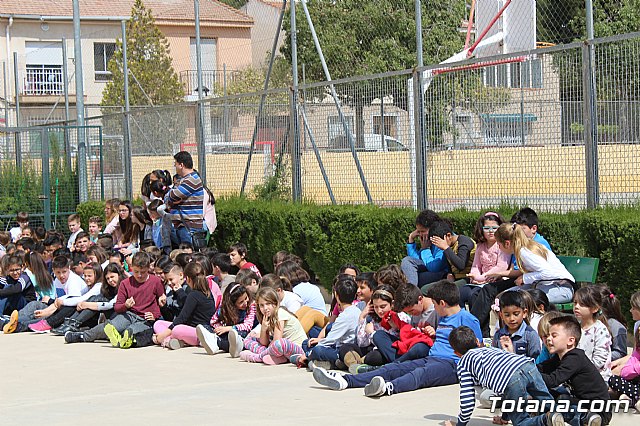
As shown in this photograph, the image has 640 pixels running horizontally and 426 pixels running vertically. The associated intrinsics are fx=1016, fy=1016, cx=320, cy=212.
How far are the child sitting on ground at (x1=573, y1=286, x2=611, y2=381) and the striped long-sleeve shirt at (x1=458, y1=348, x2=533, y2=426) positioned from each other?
1.11 metres

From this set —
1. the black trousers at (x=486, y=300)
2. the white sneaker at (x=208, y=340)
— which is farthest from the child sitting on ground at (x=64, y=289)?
the black trousers at (x=486, y=300)

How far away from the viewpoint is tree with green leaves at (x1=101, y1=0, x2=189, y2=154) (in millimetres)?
17812

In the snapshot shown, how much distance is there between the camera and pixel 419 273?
10.2 meters

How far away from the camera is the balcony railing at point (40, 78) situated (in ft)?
127

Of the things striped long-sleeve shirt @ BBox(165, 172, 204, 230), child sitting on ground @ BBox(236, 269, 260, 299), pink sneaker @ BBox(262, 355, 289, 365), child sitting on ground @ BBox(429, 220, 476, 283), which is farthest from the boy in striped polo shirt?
striped long-sleeve shirt @ BBox(165, 172, 204, 230)

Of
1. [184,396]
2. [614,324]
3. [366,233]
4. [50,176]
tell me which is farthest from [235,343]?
[50,176]

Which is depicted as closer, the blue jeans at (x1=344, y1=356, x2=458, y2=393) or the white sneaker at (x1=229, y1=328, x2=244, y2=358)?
the blue jeans at (x1=344, y1=356, x2=458, y2=393)

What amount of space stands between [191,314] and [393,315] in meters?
2.96

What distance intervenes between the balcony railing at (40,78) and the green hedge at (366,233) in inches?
989

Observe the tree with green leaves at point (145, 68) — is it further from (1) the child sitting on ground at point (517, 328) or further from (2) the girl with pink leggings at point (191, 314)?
(1) the child sitting on ground at point (517, 328)

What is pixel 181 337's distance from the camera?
1070 centimetres

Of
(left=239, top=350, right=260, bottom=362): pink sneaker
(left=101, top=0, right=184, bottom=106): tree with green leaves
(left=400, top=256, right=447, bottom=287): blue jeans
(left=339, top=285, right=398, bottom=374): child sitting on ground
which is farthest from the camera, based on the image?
(left=101, top=0, right=184, bottom=106): tree with green leaves

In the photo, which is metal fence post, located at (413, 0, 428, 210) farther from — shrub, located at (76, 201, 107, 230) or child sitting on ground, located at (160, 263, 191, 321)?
shrub, located at (76, 201, 107, 230)

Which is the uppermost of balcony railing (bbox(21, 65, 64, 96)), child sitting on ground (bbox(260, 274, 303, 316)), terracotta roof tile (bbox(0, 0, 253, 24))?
terracotta roof tile (bbox(0, 0, 253, 24))
